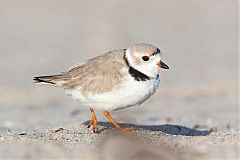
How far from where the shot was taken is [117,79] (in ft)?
19.3

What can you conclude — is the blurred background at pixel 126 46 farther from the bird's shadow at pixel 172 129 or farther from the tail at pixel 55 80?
the tail at pixel 55 80

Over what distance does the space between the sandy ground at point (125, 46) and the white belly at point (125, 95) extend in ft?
1.02

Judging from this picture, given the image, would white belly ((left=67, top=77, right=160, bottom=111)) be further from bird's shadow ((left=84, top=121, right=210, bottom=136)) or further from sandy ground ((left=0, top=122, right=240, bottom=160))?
bird's shadow ((left=84, top=121, right=210, bottom=136))

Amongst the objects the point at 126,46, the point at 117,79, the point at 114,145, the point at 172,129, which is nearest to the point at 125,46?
the point at 126,46

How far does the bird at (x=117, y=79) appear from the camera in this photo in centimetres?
584

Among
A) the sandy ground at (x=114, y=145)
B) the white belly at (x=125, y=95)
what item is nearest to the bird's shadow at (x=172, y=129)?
the sandy ground at (x=114, y=145)

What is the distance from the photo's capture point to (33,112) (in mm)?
8742

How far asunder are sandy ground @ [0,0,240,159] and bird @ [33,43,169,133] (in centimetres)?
35

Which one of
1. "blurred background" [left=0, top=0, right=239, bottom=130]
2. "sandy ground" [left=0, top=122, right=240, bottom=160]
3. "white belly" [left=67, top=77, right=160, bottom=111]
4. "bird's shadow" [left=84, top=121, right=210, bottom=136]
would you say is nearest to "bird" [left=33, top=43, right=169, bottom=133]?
"white belly" [left=67, top=77, right=160, bottom=111]

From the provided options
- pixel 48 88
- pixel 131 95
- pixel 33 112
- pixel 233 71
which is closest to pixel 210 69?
pixel 233 71

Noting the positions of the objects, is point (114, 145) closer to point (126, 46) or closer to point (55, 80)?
point (55, 80)

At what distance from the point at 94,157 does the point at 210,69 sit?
7.04 m

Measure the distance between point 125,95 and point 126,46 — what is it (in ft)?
23.8

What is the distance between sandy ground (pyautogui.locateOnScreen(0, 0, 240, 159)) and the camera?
5.36 meters
